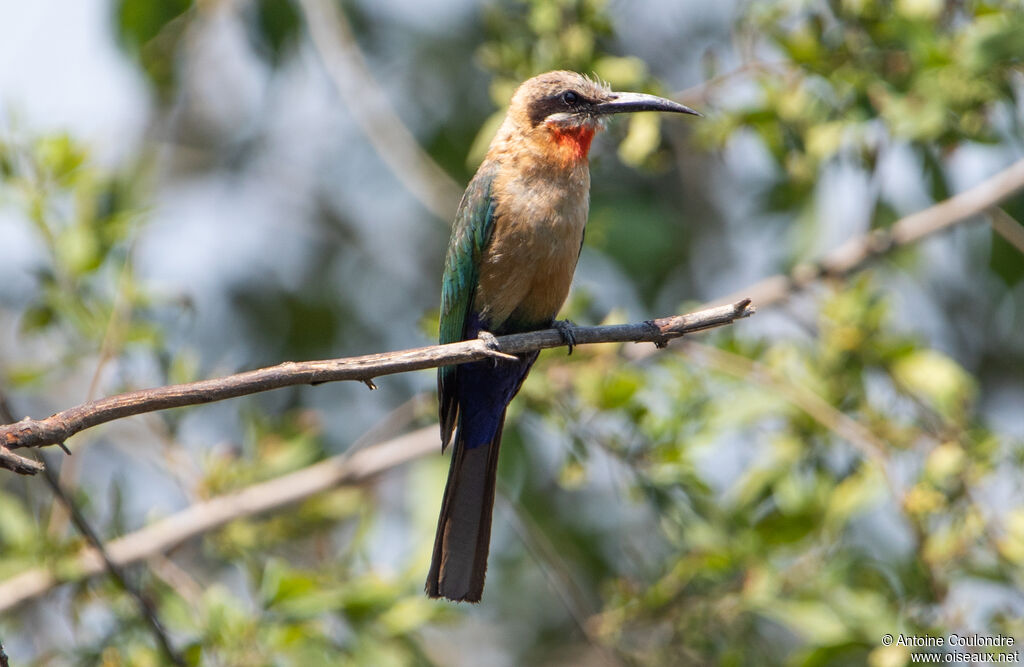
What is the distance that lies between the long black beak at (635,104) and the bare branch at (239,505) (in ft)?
4.54

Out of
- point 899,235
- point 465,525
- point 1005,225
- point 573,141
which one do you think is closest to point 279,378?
point 465,525

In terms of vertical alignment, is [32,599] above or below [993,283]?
below

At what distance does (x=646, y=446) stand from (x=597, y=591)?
1.81 m

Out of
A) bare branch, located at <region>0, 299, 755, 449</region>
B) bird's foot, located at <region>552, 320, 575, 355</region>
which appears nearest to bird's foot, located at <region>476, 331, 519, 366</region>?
bird's foot, located at <region>552, 320, 575, 355</region>

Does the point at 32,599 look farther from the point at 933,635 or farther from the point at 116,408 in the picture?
the point at 933,635

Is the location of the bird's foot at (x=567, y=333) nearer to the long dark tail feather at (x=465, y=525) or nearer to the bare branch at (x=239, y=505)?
the long dark tail feather at (x=465, y=525)

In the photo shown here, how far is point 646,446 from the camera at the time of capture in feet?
13.6

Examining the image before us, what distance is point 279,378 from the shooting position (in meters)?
2.62

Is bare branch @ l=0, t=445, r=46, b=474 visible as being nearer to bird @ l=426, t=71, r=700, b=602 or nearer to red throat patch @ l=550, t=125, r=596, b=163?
bird @ l=426, t=71, r=700, b=602

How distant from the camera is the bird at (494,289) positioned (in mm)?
3730

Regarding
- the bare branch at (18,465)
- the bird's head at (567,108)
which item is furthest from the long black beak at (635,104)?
the bare branch at (18,465)

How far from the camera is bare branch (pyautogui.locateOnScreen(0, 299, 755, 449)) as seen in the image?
2.40 metres

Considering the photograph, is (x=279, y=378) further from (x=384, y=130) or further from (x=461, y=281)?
(x=384, y=130)

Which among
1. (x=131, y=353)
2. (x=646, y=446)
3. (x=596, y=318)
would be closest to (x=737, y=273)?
(x=596, y=318)
